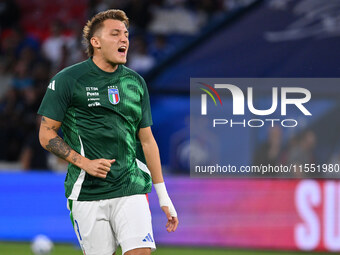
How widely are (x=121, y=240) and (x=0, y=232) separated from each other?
5864 mm

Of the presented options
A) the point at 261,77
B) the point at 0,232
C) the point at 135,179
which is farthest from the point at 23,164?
the point at 135,179

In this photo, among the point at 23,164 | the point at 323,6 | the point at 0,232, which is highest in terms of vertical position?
the point at 323,6

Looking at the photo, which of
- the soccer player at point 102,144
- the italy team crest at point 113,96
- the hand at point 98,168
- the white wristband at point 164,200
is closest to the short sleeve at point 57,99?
the soccer player at point 102,144

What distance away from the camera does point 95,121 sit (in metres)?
4.96

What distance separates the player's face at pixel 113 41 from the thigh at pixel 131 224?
3.03 feet

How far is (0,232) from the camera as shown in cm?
1040

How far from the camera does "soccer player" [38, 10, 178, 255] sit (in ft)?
16.1

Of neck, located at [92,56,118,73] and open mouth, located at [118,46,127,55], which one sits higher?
open mouth, located at [118,46,127,55]

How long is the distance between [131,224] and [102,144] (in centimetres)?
55

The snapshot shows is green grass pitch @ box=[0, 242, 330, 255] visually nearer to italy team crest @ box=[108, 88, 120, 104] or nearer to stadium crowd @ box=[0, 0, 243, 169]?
stadium crowd @ box=[0, 0, 243, 169]

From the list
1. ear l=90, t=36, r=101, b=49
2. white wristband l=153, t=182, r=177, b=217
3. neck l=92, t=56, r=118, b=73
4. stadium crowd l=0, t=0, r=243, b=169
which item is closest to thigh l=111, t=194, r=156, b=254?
white wristband l=153, t=182, r=177, b=217

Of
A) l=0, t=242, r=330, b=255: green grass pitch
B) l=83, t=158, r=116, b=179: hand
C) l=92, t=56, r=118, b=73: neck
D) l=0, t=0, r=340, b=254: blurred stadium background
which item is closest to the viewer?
l=83, t=158, r=116, b=179: hand

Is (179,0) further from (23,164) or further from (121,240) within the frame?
(121,240)

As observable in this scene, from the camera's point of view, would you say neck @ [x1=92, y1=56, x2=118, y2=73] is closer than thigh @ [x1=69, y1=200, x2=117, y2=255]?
No
